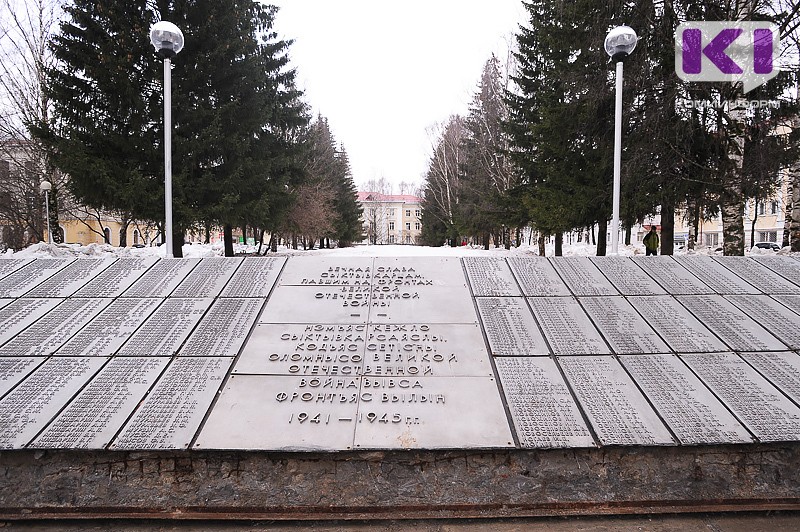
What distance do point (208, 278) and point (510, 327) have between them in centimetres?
317

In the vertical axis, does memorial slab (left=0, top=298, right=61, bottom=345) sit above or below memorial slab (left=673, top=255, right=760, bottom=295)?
below

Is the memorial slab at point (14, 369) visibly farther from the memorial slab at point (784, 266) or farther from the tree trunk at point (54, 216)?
the tree trunk at point (54, 216)

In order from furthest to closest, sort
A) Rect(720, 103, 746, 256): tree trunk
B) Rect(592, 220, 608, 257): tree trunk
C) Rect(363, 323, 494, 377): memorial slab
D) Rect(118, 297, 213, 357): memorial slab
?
Rect(592, 220, 608, 257): tree trunk → Rect(720, 103, 746, 256): tree trunk → Rect(118, 297, 213, 357): memorial slab → Rect(363, 323, 494, 377): memorial slab

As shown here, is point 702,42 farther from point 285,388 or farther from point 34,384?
point 34,384

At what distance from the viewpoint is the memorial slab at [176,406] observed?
3.00m

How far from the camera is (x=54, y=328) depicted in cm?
414

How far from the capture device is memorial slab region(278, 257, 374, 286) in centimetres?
492

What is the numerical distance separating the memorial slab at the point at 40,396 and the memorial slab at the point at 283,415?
3.63 feet

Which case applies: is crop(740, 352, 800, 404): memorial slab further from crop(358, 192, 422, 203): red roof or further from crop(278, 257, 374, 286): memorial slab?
crop(358, 192, 422, 203): red roof

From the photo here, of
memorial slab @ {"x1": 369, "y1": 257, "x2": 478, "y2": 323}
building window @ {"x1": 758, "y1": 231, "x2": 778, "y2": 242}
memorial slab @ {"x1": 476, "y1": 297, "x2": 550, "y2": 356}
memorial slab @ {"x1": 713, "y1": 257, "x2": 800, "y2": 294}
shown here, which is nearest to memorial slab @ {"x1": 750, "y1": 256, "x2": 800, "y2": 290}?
memorial slab @ {"x1": 713, "y1": 257, "x2": 800, "y2": 294}

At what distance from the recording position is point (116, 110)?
40.8 feet

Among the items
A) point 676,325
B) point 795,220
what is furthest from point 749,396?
point 795,220

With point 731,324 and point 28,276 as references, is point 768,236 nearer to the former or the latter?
point 731,324

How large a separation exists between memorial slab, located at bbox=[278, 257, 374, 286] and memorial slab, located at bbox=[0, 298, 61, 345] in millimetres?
2189
